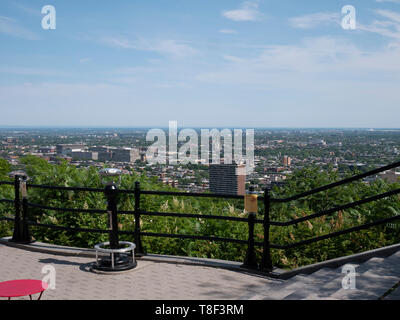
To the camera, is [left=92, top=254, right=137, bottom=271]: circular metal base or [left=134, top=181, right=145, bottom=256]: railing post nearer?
[left=92, top=254, right=137, bottom=271]: circular metal base

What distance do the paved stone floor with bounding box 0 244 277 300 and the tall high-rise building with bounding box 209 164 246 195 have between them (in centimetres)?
359

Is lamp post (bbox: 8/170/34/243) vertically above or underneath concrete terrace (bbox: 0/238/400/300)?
above

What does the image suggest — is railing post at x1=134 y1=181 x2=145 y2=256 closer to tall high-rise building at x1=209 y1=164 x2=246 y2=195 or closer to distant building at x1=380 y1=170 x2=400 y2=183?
tall high-rise building at x1=209 y1=164 x2=246 y2=195

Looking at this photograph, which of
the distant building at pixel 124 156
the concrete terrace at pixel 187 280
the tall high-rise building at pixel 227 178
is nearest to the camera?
the concrete terrace at pixel 187 280

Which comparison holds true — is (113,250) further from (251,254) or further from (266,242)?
(266,242)

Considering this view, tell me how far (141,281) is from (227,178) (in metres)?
5.04

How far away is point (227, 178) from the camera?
10625mm

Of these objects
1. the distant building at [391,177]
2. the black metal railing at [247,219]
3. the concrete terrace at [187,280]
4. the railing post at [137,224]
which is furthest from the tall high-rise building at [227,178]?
the concrete terrace at [187,280]

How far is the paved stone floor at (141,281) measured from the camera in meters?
5.44

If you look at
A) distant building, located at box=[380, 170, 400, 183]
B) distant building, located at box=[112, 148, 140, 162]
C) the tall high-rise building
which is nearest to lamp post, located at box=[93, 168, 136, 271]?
the tall high-rise building

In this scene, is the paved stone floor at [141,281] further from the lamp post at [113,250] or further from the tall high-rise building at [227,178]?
the tall high-rise building at [227,178]

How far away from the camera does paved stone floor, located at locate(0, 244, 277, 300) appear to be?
5441 millimetres

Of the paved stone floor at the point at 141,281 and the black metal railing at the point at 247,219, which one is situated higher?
the black metal railing at the point at 247,219
